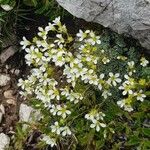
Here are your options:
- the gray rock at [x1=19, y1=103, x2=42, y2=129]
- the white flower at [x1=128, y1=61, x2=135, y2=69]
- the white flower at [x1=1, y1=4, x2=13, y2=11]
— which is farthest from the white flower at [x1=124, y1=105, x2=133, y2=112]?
the white flower at [x1=1, y1=4, x2=13, y2=11]

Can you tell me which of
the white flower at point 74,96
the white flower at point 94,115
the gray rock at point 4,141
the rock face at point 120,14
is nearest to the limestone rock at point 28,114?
the gray rock at point 4,141

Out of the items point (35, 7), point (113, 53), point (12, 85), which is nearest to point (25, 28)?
point (35, 7)

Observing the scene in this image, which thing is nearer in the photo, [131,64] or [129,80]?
[129,80]

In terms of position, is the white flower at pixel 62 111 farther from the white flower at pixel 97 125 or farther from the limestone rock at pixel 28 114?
the limestone rock at pixel 28 114

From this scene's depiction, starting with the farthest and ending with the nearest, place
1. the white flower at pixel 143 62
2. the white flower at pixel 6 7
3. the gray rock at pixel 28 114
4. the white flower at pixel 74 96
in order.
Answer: the white flower at pixel 6 7 < the gray rock at pixel 28 114 < the white flower at pixel 143 62 < the white flower at pixel 74 96

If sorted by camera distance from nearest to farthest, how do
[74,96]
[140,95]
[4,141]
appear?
[140,95], [74,96], [4,141]

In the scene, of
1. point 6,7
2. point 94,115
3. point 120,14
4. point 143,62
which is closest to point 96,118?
point 94,115

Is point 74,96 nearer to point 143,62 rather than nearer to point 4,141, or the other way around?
point 143,62
